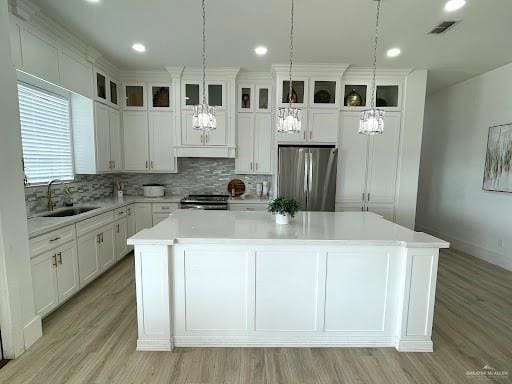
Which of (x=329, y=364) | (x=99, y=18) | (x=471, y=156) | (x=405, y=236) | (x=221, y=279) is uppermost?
(x=99, y=18)

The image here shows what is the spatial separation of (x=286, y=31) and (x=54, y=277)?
342 cm

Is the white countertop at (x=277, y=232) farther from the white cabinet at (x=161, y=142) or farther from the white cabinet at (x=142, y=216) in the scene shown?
the white cabinet at (x=161, y=142)

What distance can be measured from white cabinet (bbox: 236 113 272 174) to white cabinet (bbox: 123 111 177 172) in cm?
112

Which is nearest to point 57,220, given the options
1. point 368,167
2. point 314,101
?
point 314,101

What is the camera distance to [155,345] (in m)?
1.93

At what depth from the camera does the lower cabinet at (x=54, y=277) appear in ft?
7.02

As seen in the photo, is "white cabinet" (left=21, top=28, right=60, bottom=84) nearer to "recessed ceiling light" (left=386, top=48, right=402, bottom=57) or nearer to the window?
the window

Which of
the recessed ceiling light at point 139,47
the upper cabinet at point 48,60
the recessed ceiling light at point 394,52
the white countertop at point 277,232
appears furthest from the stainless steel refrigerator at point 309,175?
the upper cabinet at point 48,60

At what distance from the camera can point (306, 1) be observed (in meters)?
2.27

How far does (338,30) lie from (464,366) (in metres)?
3.24

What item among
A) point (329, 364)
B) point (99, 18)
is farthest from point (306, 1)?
point (329, 364)

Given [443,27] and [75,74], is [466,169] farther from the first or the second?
[75,74]

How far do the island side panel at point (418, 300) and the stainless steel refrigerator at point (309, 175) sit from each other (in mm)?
1965

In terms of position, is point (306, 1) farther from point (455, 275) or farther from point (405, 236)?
point (455, 275)
